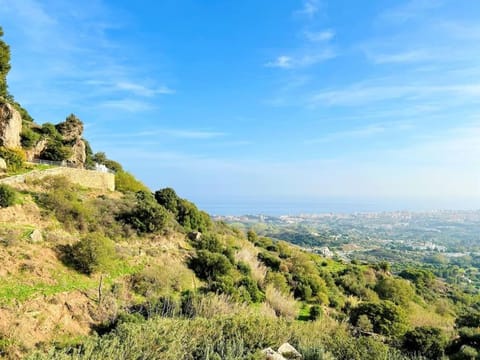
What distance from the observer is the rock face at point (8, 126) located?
20.3 meters

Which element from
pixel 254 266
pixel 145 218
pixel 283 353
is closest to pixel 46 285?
pixel 145 218

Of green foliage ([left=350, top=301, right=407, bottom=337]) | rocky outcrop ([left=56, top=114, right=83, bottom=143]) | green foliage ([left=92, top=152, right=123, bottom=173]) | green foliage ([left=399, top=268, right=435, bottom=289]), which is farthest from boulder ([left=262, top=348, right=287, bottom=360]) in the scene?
green foliage ([left=399, top=268, right=435, bottom=289])

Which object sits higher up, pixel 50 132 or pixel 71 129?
pixel 71 129

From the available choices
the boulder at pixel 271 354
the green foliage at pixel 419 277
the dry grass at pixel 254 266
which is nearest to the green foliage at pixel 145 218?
the dry grass at pixel 254 266

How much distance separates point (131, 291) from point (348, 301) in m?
14.5

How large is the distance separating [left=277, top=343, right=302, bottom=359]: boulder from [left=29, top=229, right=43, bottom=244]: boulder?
1028 centimetres

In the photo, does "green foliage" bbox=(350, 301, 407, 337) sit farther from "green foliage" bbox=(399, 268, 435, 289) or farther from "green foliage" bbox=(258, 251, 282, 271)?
"green foliage" bbox=(399, 268, 435, 289)

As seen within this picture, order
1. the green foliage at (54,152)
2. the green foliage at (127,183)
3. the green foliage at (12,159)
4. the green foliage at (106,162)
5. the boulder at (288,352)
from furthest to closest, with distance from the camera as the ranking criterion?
the green foliage at (106,162) → the green foliage at (127,183) → the green foliage at (54,152) → the green foliage at (12,159) → the boulder at (288,352)

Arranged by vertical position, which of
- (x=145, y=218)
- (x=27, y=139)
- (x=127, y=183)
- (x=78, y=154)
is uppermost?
(x=27, y=139)

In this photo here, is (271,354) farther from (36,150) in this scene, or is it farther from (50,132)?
(50,132)

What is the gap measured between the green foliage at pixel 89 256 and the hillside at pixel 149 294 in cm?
4

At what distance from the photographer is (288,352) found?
877 cm

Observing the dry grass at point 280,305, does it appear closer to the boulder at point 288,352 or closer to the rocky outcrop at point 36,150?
the boulder at point 288,352

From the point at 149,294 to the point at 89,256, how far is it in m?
2.86
